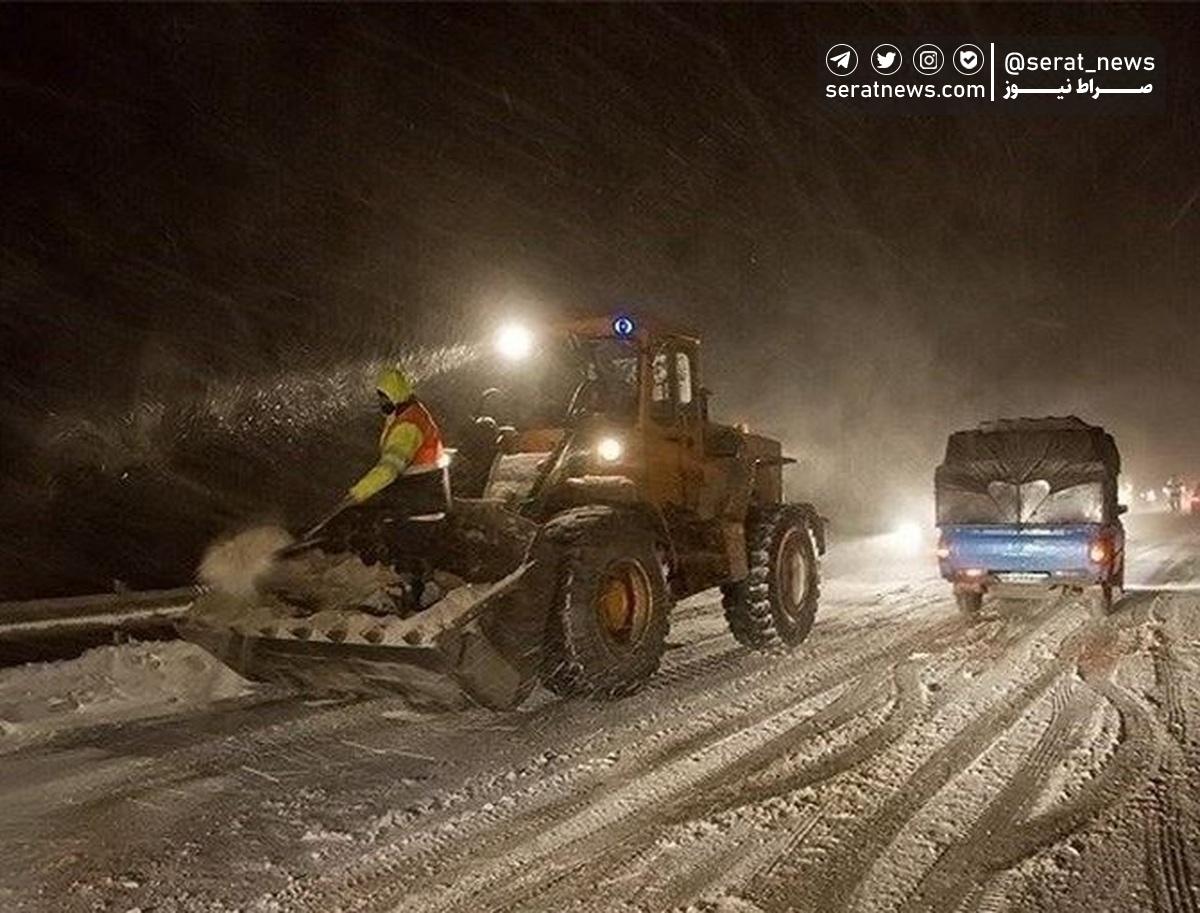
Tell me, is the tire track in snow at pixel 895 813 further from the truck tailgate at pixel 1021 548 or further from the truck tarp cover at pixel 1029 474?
the truck tarp cover at pixel 1029 474

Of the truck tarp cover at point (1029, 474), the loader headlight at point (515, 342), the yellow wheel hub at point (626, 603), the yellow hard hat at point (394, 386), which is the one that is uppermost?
the loader headlight at point (515, 342)

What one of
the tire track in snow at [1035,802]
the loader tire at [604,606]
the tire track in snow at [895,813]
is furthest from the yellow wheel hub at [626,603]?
the tire track in snow at [1035,802]

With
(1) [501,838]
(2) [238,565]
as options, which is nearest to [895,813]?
(1) [501,838]

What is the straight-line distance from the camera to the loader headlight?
26.0 feet

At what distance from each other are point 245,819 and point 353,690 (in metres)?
1.49

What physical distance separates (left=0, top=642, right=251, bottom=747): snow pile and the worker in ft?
7.52

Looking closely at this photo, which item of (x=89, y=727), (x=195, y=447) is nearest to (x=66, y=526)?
(x=195, y=447)

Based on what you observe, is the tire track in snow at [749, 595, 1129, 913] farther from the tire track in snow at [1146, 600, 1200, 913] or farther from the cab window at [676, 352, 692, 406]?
the cab window at [676, 352, 692, 406]

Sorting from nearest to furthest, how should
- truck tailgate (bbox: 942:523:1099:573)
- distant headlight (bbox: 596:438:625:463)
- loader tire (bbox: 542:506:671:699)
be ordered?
loader tire (bbox: 542:506:671:699) < distant headlight (bbox: 596:438:625:463) < truck tailgate (bbox: 942:523:1099:573)

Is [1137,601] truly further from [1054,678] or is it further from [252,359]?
[252,359]

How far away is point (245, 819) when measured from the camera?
14.8ft

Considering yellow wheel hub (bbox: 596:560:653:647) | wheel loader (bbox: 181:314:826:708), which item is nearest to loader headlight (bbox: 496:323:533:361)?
wheel loader (bbox: 181:314:826:708)

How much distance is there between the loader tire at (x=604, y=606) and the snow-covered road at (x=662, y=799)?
9.5 inches

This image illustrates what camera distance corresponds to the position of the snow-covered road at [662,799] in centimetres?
368
